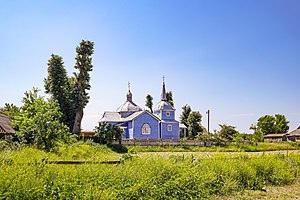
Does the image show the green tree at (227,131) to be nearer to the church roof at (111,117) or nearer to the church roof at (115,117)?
the church roof at (115,117)

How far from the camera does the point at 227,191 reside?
8.72 meters

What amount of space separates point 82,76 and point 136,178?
25374 millimetres

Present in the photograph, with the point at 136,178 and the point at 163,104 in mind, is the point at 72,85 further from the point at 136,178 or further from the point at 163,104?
the point at 136,178

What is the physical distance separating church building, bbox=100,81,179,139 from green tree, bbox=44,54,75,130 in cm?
822

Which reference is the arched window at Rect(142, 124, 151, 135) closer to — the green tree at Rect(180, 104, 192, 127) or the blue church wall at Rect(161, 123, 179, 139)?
the blue church wall at Rect(161, 123, 179, 139)

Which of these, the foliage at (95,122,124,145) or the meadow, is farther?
the foliage at (95,122,124,145)

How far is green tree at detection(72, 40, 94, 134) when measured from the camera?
31000 millimetres

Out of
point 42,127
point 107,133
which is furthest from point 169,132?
point 42,127

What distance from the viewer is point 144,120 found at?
3847 centimetres

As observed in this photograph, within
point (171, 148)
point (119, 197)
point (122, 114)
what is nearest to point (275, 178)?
point (119, 197)

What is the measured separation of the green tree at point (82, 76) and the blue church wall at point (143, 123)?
8325 millimetres

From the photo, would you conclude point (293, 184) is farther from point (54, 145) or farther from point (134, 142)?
point (134, 142)

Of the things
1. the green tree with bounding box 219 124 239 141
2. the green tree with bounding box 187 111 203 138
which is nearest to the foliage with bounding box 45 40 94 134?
the green tree with bounding box 219 124 239 141

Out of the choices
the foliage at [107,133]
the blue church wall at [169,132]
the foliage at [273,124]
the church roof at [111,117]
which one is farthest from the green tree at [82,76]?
the foliage at [273,124]
